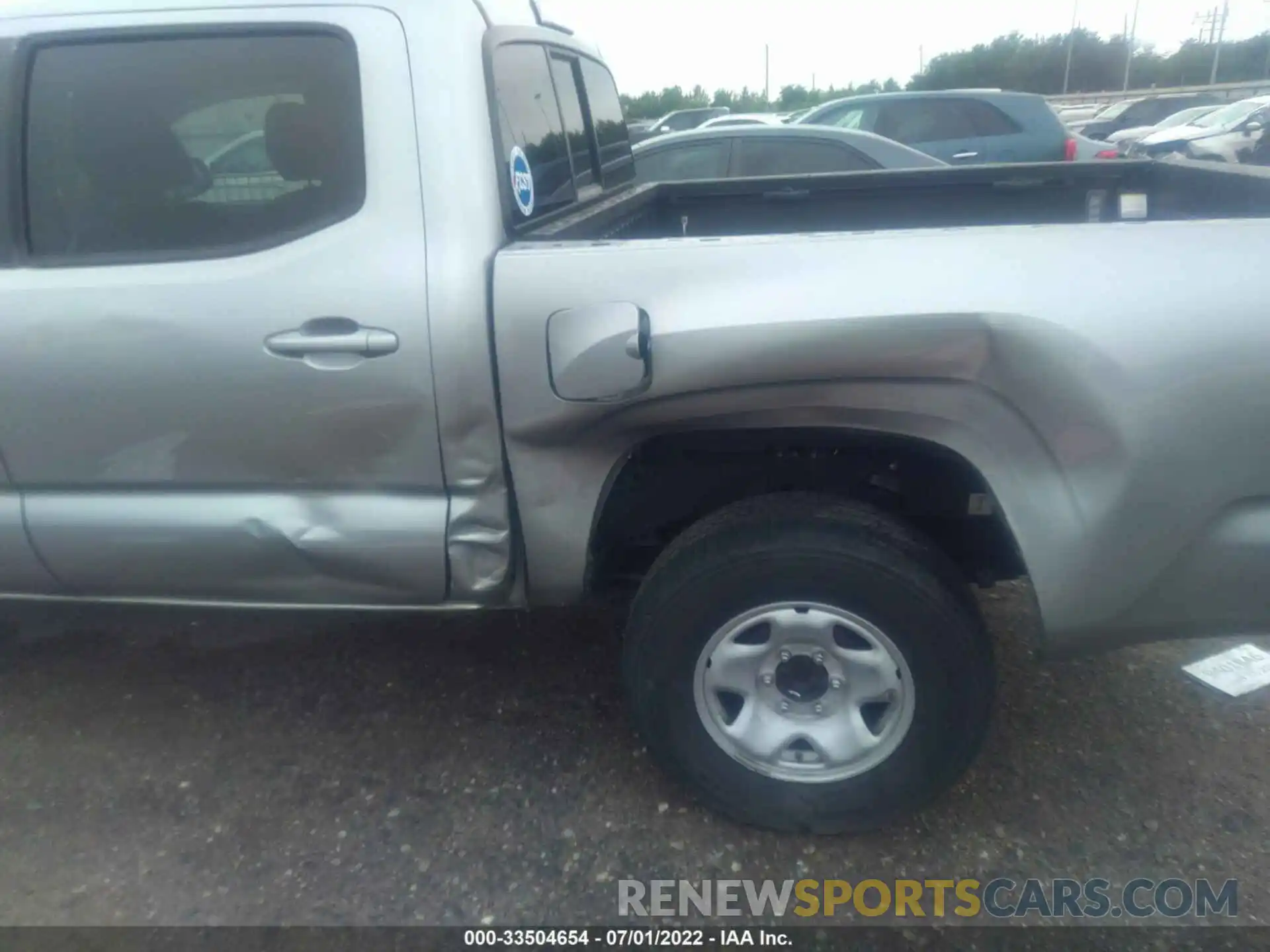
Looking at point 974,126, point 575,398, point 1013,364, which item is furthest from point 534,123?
point 974,126

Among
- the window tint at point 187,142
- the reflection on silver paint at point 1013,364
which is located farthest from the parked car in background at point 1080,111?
the window tint at point 187,142

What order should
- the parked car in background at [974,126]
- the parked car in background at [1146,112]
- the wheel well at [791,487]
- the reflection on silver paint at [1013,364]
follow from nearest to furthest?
the reflection on silver paint at [1013,364] → the wheel well at [791,487] → the parked car in background at [974,126] → the parked car in background at [1146,112]

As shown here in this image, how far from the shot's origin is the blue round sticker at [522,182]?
7.90ft

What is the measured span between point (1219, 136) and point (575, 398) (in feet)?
73.9

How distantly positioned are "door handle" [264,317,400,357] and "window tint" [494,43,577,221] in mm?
458

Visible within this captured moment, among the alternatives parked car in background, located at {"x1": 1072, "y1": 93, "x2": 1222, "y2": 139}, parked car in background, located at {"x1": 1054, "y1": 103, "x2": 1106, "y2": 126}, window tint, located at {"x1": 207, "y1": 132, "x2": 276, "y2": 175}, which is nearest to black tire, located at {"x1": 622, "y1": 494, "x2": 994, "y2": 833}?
window tint, located at {"x1": 207, "y1": 132, "x2": 276, "y2": 175}

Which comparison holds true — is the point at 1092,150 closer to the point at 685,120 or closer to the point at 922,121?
the point at 922,121

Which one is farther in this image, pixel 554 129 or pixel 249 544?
pixel 554 129

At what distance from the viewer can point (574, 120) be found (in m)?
3.27

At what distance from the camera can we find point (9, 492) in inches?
100

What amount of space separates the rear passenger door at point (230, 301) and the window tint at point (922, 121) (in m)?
8.46

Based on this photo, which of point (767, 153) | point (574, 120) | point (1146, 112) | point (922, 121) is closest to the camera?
point (574, 120)

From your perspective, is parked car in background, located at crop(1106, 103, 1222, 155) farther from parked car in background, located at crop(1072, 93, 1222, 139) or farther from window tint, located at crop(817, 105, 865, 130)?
window tint, located at crop(817, 105, 865, 130)

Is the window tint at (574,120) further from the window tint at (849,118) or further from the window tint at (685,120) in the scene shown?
the window tint at (685,120)
